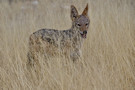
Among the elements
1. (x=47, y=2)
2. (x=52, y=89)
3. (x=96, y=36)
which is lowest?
(x=52, y=89)

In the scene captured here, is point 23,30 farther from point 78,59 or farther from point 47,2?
point 78,59

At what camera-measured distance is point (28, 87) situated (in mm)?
3959

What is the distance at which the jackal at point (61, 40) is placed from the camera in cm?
465

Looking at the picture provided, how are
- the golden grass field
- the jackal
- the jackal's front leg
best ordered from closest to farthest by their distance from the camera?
the golden grass field → the jackal → the jackal's front leg

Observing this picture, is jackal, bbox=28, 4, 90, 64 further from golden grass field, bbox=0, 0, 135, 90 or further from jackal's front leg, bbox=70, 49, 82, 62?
golden grass field, bbox=0, 0, 135, 90

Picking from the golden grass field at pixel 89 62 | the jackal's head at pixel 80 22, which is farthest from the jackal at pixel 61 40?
the golden grass field at pixel 89 62

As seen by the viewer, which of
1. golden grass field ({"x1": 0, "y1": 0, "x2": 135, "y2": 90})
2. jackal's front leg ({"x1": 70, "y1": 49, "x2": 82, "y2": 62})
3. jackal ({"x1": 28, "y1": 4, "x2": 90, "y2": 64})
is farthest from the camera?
jackal's front leg ({"x1": 70, "y1": 49, "x2": 82, "y2": 62})

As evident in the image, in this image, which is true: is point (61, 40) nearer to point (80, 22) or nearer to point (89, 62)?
point (80, 22)

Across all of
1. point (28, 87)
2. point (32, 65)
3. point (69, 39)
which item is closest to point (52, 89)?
point (28, 87)

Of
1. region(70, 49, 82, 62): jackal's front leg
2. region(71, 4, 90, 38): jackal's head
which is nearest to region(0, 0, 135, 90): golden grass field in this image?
region(70, 49, 82, 62): jackal's front leg

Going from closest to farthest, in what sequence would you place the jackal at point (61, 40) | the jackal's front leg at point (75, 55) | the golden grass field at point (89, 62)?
the golden grass field at point (89, 62) → the jackal at point (61, 40) → the jackal's front leg at point (75, 55)

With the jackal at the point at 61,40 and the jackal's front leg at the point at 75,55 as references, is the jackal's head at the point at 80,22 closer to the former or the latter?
the jackal at the point at 61,40

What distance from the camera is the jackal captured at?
4.65 m

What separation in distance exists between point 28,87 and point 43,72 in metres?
0.28
